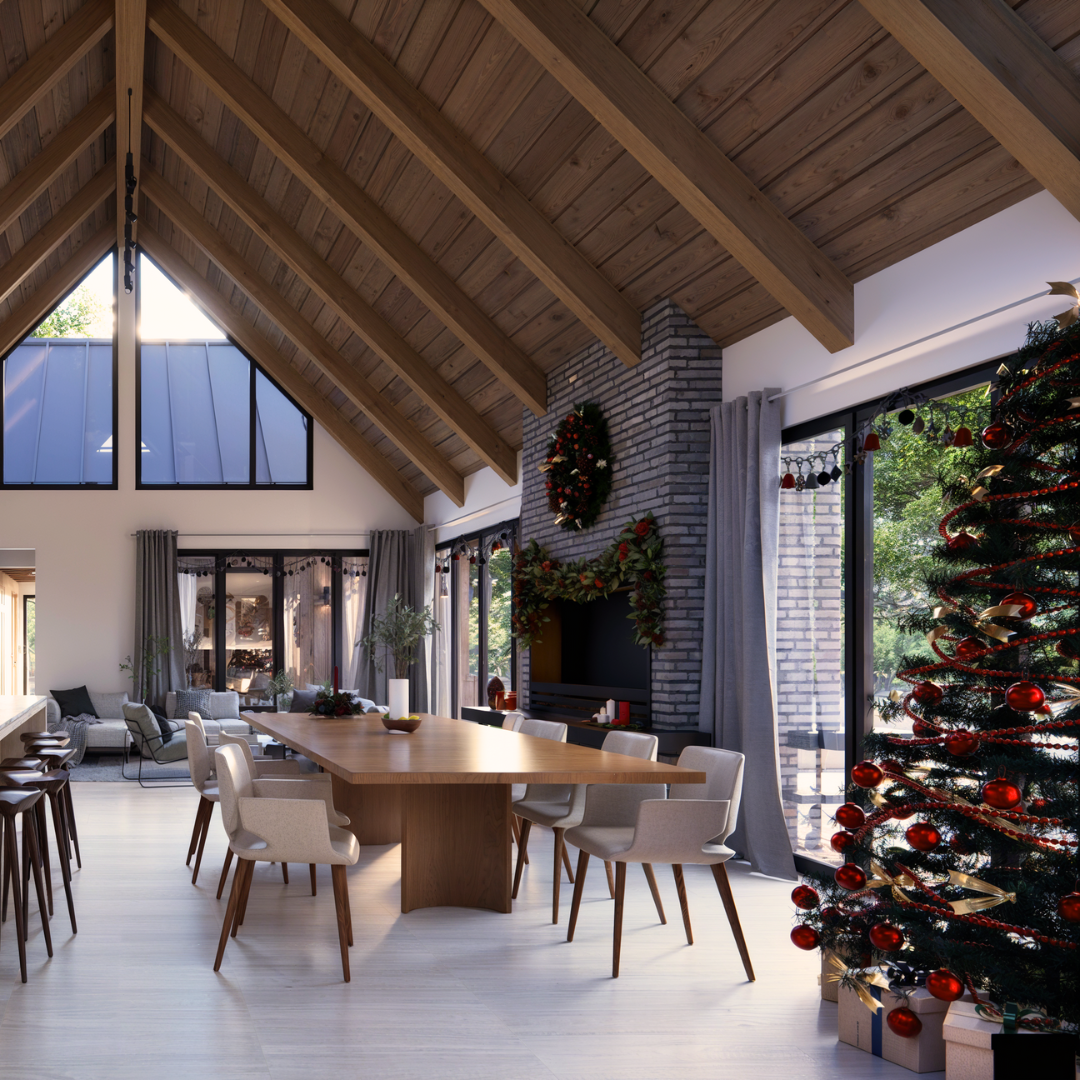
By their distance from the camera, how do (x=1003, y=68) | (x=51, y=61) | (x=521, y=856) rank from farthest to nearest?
1. (x=51, y=61)
2. (x=521, y=856)
3. (x=1003, y=68)

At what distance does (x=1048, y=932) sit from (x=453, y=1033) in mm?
1688

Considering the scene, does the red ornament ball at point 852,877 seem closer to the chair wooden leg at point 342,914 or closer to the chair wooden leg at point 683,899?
the chair wooden leg at point 683,899

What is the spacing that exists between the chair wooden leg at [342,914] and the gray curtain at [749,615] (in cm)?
237

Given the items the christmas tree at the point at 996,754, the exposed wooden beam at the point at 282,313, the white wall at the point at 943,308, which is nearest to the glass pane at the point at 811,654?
the white wall at the point at 943,308

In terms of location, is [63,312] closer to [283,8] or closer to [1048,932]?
[283,8]

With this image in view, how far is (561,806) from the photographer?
17.3ft

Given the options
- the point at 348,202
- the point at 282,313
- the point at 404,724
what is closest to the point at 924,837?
the point at 404,724

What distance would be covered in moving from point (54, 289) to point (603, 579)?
26.0 feet

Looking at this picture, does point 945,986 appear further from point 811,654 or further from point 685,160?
point 685,160

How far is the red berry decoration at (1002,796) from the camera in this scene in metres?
2.60

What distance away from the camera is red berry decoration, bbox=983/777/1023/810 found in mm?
2598

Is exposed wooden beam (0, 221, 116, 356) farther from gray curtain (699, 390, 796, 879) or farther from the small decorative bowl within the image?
gray curtain (699, 390, 796, 879)

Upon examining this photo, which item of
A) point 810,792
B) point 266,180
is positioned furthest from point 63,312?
point 810,792

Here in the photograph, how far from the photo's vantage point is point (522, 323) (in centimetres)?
773
